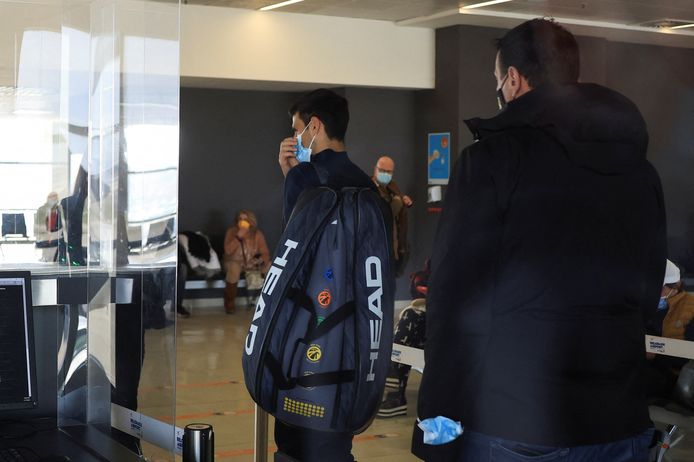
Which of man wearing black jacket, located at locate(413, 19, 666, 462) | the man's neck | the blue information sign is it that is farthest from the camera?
the blue information sign

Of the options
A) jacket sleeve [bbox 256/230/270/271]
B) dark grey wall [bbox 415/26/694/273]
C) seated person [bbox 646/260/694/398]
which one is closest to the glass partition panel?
dark grey wall [bbox 415/26/694/273]

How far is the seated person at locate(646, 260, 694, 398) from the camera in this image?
14.6ft

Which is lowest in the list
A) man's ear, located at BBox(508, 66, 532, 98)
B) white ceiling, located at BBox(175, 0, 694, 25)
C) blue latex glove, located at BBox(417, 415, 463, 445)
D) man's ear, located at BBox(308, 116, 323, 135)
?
blue latex glove, located at BBox(417, 415, 463, 445)

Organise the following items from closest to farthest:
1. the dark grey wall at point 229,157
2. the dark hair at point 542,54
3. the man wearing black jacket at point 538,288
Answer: the man wearing black jacket at point 538,288, the dark hair at point 542,54, the dark grey wall at point 229,157

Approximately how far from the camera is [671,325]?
4492mm

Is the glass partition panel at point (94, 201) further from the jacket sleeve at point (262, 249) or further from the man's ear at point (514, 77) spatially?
the jacket sleeve at point (262, 249)

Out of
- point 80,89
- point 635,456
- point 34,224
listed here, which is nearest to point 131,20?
point 80,89

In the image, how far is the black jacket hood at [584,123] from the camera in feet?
6.02


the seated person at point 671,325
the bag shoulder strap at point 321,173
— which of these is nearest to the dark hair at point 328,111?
the bag shoulder strap at point 321,173

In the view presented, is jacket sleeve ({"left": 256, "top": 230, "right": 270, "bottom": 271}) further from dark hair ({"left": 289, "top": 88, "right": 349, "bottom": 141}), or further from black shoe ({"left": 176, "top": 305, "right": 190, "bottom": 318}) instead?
dark hair ({"left": 289, "top": 88, "right": 349, "bottom": 141})

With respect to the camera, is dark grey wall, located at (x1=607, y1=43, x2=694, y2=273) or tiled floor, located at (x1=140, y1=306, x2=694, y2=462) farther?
dark grey wall, located at (x1=607, y1=43, x2=694, y2=273)

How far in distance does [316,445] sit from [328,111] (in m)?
1.08

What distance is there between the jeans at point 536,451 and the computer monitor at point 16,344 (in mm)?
1009

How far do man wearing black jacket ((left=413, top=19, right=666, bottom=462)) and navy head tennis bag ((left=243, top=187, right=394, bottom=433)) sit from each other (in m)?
0.83
